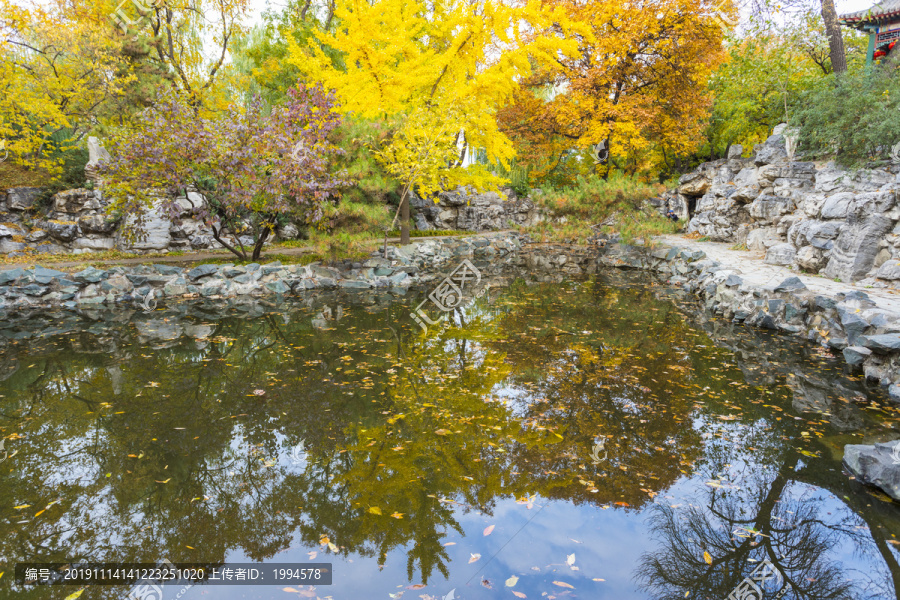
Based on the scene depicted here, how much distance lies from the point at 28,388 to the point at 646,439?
23.1 ft

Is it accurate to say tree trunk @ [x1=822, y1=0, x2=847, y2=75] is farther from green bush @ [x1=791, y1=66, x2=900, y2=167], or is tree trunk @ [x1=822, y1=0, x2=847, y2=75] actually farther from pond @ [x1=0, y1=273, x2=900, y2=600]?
pond @ [x1=0, y1=273, x2=900, y2=600]

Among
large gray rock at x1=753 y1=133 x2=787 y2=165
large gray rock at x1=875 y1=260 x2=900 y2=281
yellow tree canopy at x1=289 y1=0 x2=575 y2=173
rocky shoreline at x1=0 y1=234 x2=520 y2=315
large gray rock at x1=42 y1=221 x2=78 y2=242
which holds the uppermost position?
yellow tree canopy at x1=289 y1=0 x2=575 y2=173

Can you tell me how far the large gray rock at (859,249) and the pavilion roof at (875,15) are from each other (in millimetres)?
11199

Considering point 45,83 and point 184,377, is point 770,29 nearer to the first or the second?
point 184,377

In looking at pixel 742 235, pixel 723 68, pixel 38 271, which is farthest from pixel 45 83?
pixel 723 68

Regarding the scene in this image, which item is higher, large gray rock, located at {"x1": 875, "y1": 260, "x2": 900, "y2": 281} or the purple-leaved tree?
the purple-leaved tree

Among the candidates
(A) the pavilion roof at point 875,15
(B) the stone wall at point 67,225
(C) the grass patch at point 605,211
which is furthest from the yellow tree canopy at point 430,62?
(A) the pavilion roof at point 875,15

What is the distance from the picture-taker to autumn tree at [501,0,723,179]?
15.6m

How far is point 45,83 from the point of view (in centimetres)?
1439

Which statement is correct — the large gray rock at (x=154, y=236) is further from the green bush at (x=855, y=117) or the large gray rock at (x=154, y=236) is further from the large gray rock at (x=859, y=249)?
the green bush at (x=855, y=117)

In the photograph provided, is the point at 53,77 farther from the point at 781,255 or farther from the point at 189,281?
the point at 781,255

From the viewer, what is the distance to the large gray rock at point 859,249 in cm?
844

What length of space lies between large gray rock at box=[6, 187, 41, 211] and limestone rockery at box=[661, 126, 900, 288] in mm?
20940

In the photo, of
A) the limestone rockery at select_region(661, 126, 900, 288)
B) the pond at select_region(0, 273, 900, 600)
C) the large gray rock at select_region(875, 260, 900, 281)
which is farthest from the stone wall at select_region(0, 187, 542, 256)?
the large gray rock at select_region(875, 260, 900, 281)
